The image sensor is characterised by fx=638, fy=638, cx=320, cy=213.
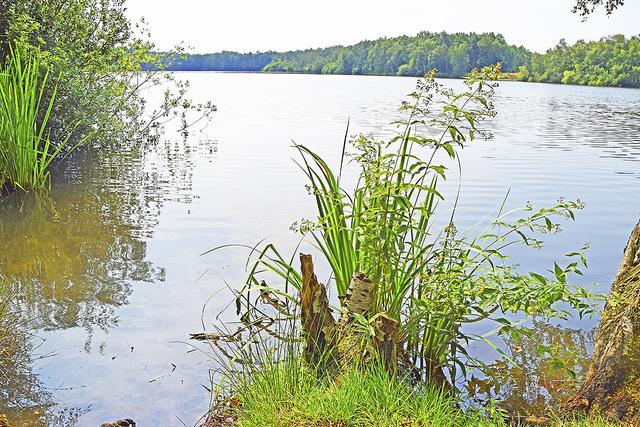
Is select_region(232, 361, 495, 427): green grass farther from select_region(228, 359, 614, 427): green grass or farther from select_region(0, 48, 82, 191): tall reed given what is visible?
select_region(0, 48, 82, 191): tall reed

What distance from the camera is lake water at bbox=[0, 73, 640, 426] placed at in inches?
150

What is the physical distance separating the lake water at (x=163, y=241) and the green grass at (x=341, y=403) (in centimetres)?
69

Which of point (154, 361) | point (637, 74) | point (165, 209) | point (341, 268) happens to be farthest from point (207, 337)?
point (637, 74)

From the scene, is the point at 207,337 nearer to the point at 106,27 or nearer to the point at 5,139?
the point at 5,139

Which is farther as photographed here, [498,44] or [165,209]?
[498,44]

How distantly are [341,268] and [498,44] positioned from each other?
204 feet

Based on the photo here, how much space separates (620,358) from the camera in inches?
127

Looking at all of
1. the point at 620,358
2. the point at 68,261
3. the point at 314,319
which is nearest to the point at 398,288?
the point at 314,319

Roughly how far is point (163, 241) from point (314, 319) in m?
3.67

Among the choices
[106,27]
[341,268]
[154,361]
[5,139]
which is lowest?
[154,361]

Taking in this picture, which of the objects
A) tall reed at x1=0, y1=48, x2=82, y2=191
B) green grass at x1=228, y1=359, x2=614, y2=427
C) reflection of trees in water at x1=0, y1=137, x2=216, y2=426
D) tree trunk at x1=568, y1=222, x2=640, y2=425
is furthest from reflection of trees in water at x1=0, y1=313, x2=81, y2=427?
tall reed at x1=0, y1=48, x2=82, y2=191

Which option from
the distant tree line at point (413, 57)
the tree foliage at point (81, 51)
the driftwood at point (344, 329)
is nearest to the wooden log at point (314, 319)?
the driftwood at point (344, 329)

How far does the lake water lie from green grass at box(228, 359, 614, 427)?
0.69 metres

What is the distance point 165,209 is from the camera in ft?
26.9
